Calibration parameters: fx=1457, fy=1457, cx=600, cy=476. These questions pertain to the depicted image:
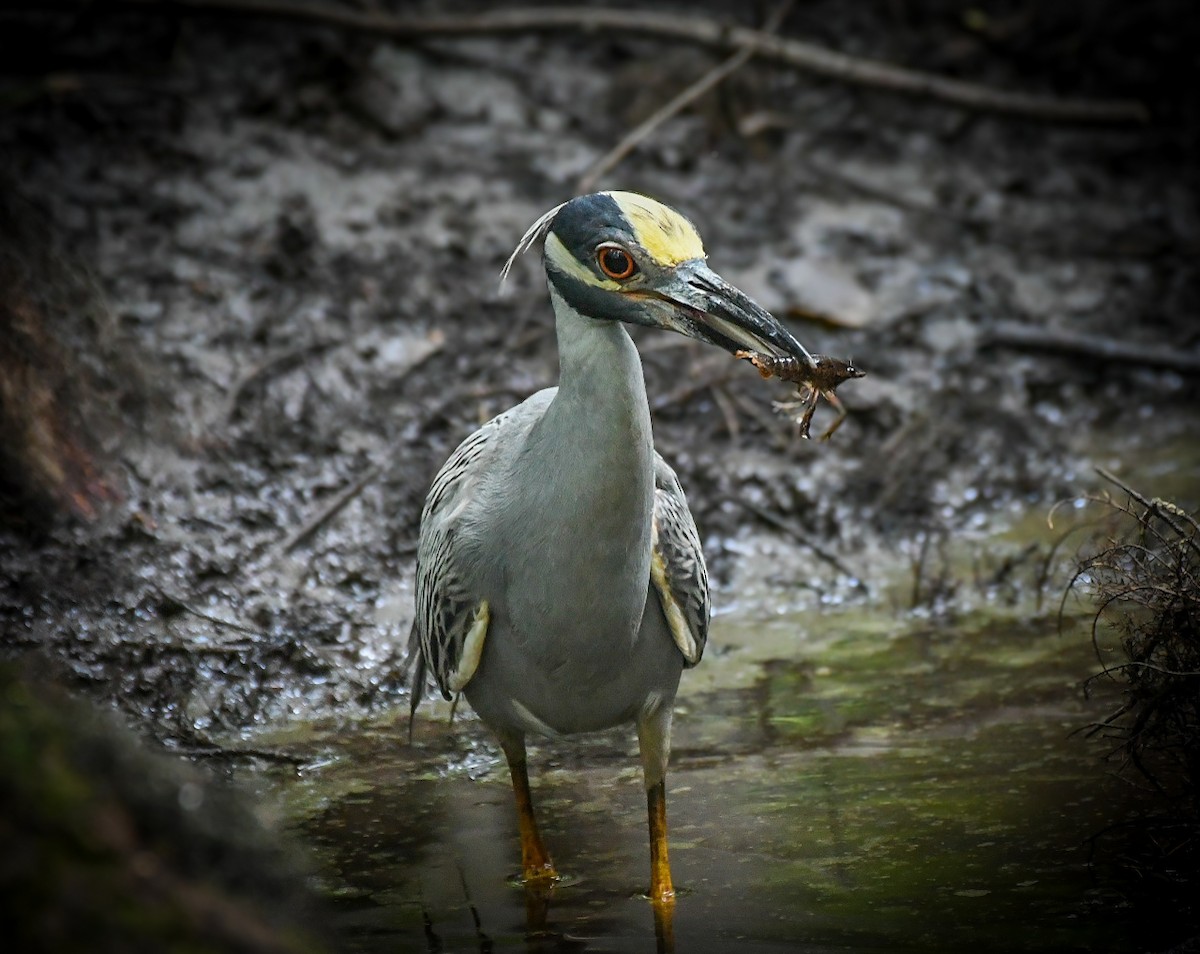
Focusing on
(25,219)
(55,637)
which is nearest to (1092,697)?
(55,637)

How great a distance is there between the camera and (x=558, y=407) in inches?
160

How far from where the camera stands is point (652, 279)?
386cm

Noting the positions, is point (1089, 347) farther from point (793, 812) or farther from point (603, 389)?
point (603, 389)

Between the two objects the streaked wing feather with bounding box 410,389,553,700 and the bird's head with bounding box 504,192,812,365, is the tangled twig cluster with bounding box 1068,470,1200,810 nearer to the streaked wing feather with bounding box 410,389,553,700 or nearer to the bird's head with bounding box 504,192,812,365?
the bird's head with bounding box 504,192,812,365

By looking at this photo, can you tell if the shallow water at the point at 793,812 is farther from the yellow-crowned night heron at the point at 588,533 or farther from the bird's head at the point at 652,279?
the bird's head at the point at 652,279

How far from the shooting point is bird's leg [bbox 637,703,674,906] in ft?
14.6

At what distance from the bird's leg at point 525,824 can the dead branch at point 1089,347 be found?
490 cm

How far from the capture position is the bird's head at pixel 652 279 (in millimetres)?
3756

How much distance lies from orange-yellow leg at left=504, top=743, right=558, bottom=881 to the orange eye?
1675 millimetres

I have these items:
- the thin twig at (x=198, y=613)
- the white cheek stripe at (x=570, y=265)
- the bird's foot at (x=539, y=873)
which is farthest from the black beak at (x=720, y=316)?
the thin twig at (x=198, y=613)

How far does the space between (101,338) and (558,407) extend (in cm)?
377

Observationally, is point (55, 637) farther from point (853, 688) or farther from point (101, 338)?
point (853, 688)

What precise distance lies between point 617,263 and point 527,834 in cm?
186

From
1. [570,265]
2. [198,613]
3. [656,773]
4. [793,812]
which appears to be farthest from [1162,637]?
[198,613]
